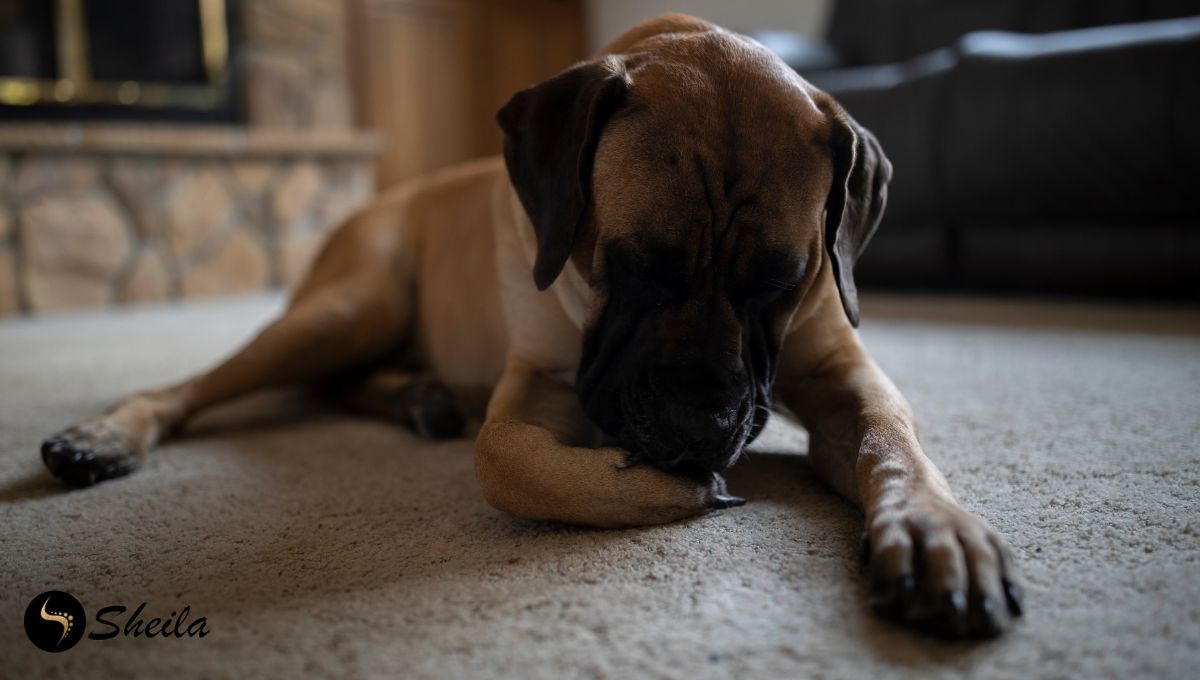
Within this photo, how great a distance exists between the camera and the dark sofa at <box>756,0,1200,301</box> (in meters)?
3.56

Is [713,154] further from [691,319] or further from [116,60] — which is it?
[116,60]

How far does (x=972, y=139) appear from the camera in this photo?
406cm

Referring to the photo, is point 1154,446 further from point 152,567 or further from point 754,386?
point 152,567

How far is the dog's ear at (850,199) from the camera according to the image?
153 centimetres

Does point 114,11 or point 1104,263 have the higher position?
point 114,11

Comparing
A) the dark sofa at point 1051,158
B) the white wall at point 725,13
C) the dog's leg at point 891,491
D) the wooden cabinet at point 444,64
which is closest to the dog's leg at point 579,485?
the dog's leg at point 891,491

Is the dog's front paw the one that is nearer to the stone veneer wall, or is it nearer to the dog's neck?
the dog's neck

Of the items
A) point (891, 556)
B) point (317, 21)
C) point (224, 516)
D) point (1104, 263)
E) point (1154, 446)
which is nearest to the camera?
point (891, 556)

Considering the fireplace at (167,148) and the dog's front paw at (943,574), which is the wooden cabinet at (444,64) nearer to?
the fireplace at (167,148)

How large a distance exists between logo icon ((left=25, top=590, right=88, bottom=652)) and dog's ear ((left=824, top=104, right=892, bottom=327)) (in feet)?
4.03

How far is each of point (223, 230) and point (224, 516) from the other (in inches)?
188

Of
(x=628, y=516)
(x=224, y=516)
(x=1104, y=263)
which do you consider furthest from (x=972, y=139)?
(x=224, y=516)

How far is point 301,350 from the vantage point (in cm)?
226

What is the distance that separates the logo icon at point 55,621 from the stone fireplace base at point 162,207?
461cm
